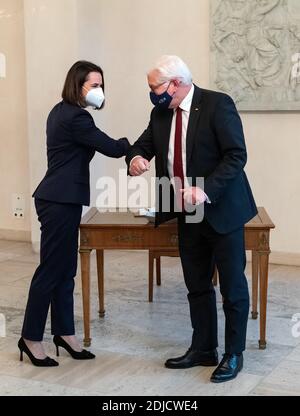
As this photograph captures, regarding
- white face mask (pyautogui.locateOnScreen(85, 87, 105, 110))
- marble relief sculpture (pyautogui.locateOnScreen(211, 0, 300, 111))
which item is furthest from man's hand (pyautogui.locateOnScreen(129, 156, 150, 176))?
marble relief sculpture (pyautogui.locateOnScreen(211, 0, 300, 111))

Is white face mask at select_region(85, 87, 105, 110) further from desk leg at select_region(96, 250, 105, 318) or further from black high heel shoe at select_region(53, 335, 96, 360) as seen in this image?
black high heel shoe at select_region(53, 335, 96, 360)

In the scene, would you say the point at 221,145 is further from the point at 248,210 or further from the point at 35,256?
the point at 35,256

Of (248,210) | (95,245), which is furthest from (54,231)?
(248,210)

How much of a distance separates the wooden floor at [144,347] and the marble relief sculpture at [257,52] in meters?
1.44

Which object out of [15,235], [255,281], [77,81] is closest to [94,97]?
[77,81]

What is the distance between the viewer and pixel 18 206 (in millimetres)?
7074

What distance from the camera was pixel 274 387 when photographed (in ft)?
11.0

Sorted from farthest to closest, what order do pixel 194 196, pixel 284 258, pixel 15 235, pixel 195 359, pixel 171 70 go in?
1. pixel 15 235
2. pixel 284 258
3. pixel 195 359
4. pixel 171 70
5. pixel 194 196

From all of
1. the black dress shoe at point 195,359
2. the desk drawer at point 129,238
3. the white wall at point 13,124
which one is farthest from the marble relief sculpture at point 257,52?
the black dress shoe at point 195,359

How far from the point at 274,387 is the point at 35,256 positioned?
137 inches

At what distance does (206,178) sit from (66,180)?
2.36 ft

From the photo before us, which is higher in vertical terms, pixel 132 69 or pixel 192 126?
pixel 132 69

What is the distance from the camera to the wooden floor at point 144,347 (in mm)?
3371

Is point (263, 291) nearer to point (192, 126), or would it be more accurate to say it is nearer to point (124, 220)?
point (124, 220)
